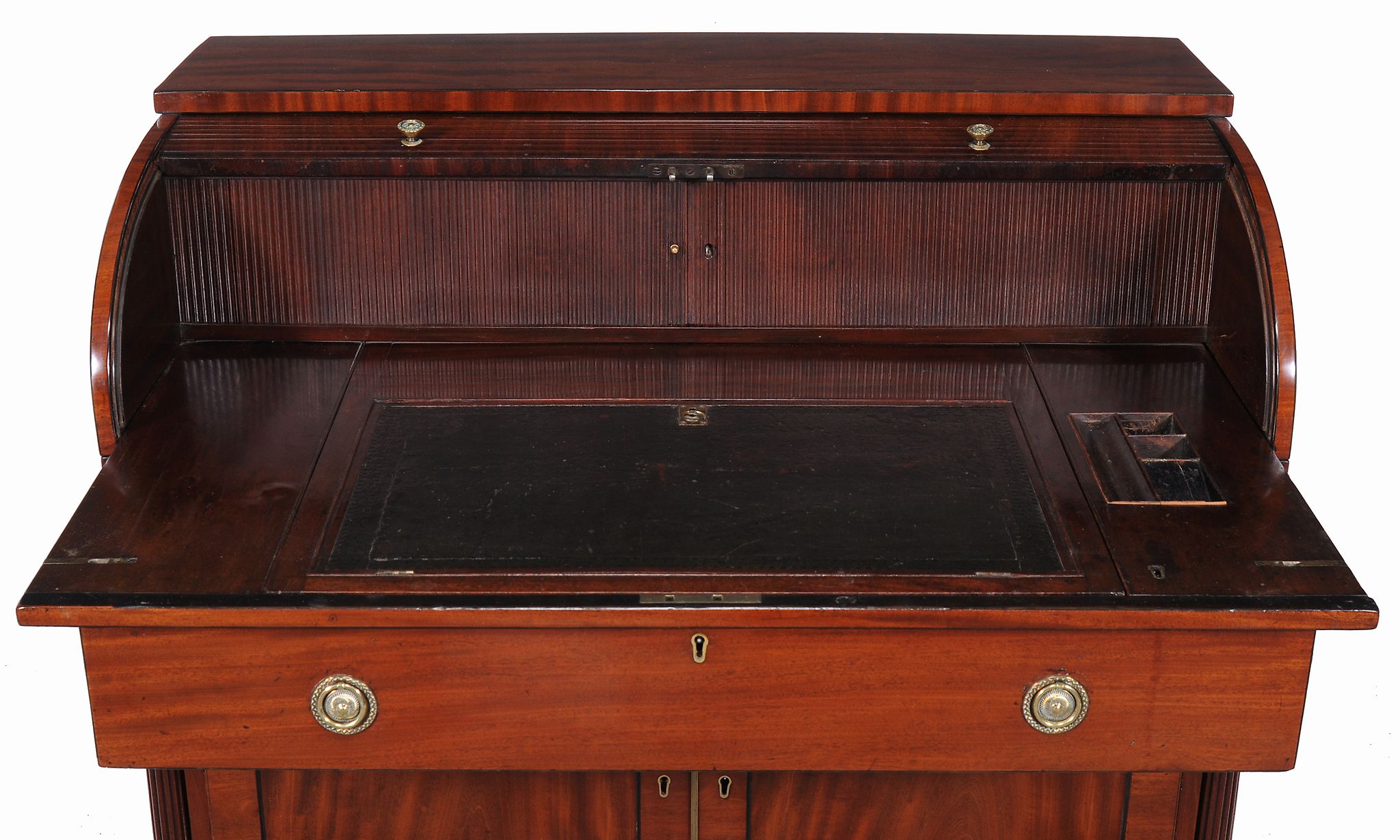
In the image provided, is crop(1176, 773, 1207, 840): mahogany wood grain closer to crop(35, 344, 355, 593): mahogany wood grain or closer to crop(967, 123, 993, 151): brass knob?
crop(967, 123, 993, 151): brass knob

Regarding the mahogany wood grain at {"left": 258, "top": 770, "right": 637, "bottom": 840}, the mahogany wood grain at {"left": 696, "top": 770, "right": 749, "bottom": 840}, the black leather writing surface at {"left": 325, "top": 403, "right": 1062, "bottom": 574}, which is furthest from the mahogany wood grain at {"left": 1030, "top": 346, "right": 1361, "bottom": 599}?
the mahogany wood grain at {"left": 258, "top": 770, "right": 637, "bottom": 840}

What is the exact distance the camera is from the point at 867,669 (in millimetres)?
2250

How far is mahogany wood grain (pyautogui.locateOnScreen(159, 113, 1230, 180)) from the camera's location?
2.71 meters

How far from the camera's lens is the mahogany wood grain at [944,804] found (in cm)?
246

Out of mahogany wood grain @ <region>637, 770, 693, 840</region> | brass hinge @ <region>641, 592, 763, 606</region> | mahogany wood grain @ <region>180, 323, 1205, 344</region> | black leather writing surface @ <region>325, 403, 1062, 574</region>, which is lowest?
mahogany wood grain @ <region>637, 770, 693, 840</region>

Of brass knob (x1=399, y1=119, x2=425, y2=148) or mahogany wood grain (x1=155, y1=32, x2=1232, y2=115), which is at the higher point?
mahogany wood grain (x1=155, y1=32, x2=1232, y2=115)

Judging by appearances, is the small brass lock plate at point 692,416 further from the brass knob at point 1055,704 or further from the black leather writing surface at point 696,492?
the brass knob at point 1055,704

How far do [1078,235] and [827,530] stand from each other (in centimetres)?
75

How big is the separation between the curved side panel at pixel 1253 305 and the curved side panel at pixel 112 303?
1.58m

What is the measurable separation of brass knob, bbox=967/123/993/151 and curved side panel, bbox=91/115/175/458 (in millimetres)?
1201

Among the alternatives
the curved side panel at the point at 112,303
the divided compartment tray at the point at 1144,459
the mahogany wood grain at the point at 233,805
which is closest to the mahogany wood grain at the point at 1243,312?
the divided compartment tray at the point at 1144,459

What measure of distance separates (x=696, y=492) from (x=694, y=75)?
0.70m

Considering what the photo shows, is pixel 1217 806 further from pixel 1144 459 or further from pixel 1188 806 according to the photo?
pixel 1144 459

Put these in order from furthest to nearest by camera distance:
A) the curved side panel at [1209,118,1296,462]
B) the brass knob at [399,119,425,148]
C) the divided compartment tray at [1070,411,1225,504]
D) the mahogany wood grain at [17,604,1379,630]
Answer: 1. the brass knob at [399,119,425,148]
2. the curved side panel at [1209,118,1296,462]
3. the divided compartment tray at [1070,411,1225,504]
4. the mahogany wood grain at [17,604,1379,630]
